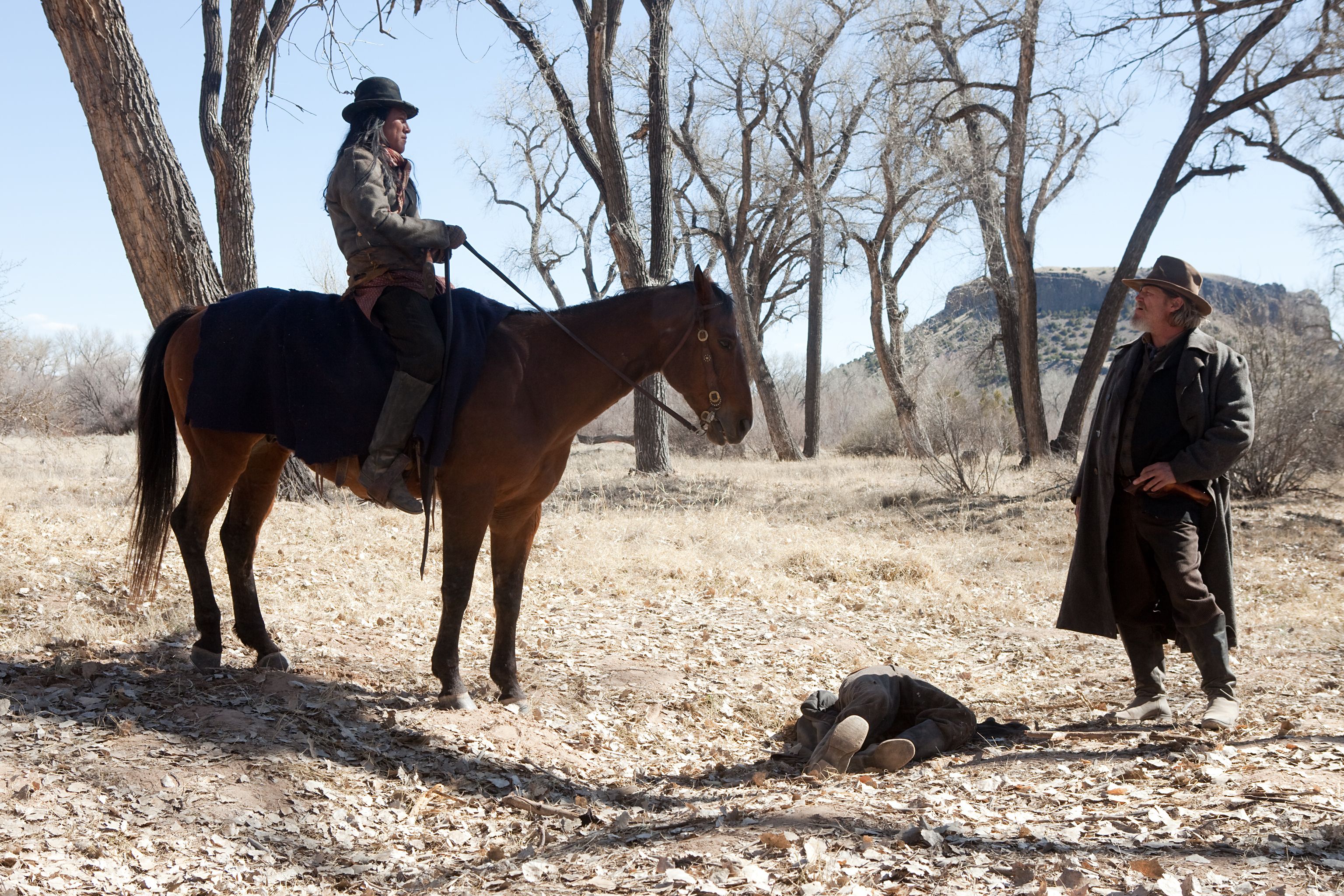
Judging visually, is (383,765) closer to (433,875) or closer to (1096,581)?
(433,875)

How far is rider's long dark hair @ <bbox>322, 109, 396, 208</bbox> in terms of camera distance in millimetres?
4750

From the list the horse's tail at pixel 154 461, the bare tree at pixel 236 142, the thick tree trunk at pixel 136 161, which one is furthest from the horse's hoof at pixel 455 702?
the bare tree at pixel 236 142

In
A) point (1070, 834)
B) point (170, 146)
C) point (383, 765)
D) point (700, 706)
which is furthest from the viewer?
point (170, 146)

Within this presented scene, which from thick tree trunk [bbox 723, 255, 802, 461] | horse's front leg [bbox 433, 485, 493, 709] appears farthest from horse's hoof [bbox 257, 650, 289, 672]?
thick tree trunk [bbox 723, 255, 802, 461]

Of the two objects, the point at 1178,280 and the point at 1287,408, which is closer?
the point at 1178,280

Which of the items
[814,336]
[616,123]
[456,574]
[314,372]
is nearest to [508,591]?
[456,574]

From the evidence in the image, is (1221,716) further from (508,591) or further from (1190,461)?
(508,591)

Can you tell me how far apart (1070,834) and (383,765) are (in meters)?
2.93

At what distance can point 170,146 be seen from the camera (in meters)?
8.00

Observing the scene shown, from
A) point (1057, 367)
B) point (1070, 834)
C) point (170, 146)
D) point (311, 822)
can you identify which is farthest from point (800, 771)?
point (1057, 367)

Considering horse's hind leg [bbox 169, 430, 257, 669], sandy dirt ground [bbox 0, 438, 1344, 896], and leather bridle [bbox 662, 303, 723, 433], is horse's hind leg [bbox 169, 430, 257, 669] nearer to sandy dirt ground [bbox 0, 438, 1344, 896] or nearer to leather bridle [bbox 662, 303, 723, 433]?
sandy dirt ground [bbox 0, 438, 1344, 896]

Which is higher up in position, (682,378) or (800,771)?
(682,378)

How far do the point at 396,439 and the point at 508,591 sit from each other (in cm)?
113

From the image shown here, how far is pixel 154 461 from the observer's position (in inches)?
211
